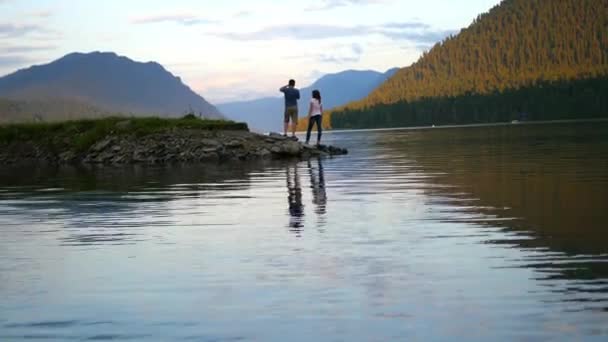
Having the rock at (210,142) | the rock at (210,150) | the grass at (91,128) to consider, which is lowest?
the rock at (210,150)

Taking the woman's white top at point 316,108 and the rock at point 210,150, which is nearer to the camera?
the rock at point 210,150

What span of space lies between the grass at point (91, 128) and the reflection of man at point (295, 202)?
Result: 44.1 ft

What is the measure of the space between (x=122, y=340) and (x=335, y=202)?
820 centimetres

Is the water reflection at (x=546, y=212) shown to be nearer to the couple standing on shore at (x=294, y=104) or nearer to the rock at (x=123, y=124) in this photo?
the couple standing on shore at (x=294, y=104)

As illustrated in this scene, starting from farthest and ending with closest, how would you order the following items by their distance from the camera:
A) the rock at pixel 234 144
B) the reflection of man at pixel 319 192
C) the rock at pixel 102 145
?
the rock at pixel 102 145 < the rock at pixel 234 144 < the reflection of man at pixel 319 192

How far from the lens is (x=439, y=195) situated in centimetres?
1355

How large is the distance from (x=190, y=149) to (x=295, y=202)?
19.3m

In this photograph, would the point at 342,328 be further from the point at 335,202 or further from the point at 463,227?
the point at 335,202

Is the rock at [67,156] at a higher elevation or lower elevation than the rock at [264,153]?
higher

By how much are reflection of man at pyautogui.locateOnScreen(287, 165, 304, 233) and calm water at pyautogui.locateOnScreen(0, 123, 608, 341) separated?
57 mm

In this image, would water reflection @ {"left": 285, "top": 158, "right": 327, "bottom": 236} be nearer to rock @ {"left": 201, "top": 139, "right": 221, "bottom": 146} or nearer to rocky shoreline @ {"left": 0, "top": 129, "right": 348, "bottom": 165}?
rocky shoreline @ {"left": 0, "top": 129, "right": 348, "bottom": 165}

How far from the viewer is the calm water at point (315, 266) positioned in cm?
517

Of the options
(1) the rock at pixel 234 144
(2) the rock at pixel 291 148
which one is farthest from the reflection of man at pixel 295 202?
(1) the rock at pixel 234 144

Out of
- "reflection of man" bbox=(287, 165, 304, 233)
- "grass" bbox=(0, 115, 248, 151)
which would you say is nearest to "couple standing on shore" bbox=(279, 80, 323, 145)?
"grass" bbox=(0, 115, 248, 151)
